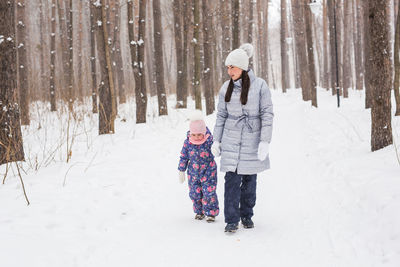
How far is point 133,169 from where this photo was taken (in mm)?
5812

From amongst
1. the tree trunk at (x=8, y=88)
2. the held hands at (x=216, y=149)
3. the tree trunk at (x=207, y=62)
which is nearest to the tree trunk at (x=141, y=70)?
the tree trunk at (x=207, y=62)

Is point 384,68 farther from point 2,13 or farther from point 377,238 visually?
point 2,13

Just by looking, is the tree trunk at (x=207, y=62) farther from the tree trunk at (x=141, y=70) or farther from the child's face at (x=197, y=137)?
the child's face at (x=197, y=137)

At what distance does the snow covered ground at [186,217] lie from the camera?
3027mm

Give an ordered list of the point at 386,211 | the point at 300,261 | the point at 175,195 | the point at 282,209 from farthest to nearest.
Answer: the point at 175,195, the point at 282,209, the point at 386,211, the point at 300,261

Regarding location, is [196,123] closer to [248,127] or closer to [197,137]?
[197,137]

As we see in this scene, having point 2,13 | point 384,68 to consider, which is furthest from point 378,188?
point 2,13

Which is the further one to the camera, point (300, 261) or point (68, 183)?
point (68, 183)

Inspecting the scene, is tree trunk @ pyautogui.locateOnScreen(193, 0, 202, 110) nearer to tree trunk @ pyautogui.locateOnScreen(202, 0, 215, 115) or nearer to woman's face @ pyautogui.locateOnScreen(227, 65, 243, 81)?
tree trunk @ pyautogui.locateOnScreen(202, 0, 215, 115)

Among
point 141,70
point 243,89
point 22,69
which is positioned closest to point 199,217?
point 243,89

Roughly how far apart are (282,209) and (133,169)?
267cm

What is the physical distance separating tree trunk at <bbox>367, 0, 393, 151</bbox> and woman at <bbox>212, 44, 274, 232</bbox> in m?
2.91

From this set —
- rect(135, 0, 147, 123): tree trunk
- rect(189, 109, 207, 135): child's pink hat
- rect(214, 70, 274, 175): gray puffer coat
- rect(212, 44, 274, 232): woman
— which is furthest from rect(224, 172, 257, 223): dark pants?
rect(135, 0, 147, 123): tree trunk

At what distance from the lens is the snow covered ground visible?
3027 millimetres
